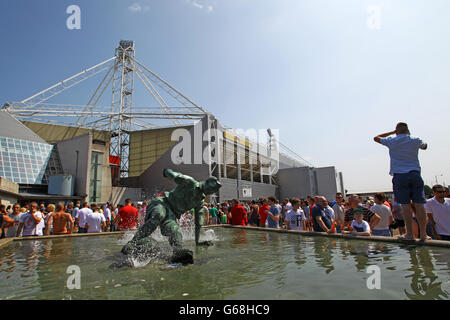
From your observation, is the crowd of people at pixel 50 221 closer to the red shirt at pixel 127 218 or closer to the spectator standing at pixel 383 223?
the red shirt at pixel 127 218

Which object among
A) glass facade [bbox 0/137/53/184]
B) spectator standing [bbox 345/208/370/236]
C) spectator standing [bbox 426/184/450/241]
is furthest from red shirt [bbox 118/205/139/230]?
glass facade [bbox 0/137/53/184]

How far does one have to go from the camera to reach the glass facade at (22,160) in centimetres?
2462

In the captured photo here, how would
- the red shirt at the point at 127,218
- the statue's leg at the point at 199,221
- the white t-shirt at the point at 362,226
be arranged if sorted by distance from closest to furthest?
the statue's leg at the point at 199,221 < the white t-shirt at the point at 362,226 < the red shirt at the point at 127,218

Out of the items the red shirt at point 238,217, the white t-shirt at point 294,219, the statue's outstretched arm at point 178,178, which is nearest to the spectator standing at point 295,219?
the white t-shirt at point 294,219

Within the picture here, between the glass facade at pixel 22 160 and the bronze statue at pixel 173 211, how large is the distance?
26.5m

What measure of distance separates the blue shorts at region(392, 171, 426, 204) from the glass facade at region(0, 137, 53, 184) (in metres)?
29.8

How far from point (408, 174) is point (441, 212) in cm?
165

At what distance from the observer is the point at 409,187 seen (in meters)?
4.35

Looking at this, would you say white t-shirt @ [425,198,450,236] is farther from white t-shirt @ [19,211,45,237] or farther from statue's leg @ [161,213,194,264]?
white t-shirt @ [19,211,45,237]

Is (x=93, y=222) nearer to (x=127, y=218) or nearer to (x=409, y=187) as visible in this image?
(x=127, y=218)

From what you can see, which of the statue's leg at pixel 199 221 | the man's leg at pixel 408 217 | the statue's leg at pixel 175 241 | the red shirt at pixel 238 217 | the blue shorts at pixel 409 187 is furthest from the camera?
the red shirt at pixel 238 217

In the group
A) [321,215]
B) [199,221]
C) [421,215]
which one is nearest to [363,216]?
[321,215]
